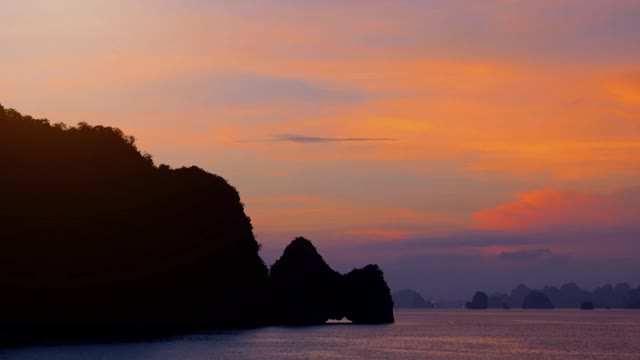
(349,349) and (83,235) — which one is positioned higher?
(83,235)

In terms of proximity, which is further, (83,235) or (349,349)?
(83,235)

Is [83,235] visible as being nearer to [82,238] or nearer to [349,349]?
[82,238]

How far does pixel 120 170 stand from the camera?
180 metres

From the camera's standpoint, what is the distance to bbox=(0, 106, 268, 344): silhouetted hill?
149 metres

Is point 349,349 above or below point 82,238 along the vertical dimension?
below

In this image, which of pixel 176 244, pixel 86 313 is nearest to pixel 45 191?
pixel 86 313

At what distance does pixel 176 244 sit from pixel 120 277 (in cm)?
2751

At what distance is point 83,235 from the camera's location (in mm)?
163750

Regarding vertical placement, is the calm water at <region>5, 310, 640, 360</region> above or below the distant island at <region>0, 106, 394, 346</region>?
below

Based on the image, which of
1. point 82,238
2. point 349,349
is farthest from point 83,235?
point 349,349

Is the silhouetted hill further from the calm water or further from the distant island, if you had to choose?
the calm water

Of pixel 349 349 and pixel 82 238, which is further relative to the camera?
pixel 82 238

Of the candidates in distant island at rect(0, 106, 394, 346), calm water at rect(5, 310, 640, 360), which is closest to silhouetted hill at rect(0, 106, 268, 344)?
distant island at rect(0, 106, 394, 346)

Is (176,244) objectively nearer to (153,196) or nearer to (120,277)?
(153,196)
